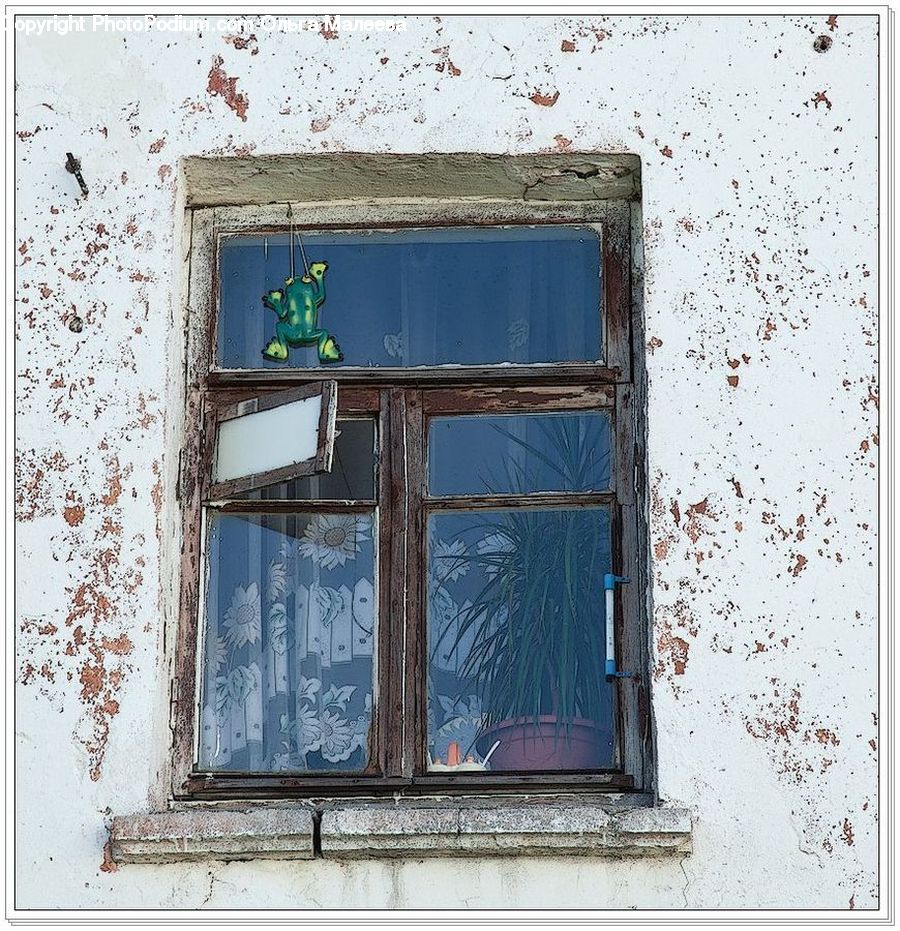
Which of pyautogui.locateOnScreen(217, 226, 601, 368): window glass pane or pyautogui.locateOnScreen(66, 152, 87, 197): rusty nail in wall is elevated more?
pyautogui.locateOnScreen(66, 152, 87, 197): rusty nail in wall

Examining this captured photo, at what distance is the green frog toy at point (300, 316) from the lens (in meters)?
4.46

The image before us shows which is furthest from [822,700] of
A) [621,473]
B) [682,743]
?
[621,473]

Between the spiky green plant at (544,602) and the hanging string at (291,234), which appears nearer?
the spiky green plant at (544,602)

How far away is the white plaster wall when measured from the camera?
3881mm

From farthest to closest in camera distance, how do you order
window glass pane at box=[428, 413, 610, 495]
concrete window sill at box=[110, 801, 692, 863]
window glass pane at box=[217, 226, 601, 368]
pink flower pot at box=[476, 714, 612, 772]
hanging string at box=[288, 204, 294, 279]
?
hanging string at box=[288, 204, 294, 279], window glass pane at box=[217, 226, 601, 368], window glass pane at box=[428, 413, 610, 495], pink flower pot at box=[476, 714, 612, 772], concrete window sill at box=[110, 801, 692, 863]

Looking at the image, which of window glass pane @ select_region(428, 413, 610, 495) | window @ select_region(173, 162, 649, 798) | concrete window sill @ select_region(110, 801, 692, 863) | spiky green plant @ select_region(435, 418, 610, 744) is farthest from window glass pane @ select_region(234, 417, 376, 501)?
concrete window sill @ select_region(110, 801, 692, 863)

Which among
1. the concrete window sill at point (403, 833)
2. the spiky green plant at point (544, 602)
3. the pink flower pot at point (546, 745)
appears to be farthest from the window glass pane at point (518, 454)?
the concrete window sill at point (403, 833)

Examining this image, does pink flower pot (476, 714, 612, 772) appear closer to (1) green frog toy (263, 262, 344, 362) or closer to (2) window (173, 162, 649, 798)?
(2) window (173, 162, 649, 798)

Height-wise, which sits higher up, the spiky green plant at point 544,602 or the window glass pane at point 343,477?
the window glass pane at point 343,477

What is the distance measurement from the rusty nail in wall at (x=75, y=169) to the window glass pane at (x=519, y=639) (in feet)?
4.01

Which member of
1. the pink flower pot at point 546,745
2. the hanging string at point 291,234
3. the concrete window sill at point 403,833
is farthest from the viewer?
the hanging string at point 291,234

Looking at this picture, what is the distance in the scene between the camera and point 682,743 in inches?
154

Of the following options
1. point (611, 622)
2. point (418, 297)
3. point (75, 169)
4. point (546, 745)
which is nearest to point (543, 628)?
point (611, 622)

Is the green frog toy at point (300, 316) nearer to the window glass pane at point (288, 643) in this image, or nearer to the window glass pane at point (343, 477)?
the window glass pane at point (343, 477)
